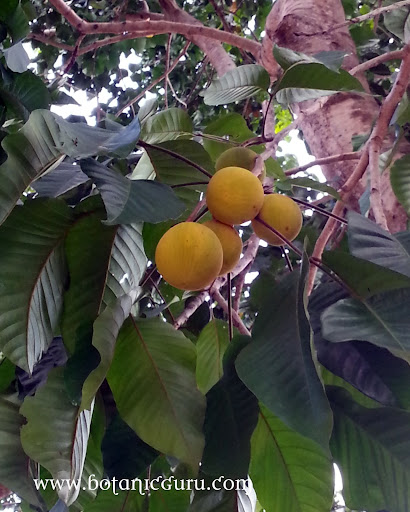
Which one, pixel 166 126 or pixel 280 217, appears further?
pixel 166 126

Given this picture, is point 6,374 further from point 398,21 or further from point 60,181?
point 398,21

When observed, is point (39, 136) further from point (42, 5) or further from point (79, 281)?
point (42, 5)

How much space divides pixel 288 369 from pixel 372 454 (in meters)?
0.19

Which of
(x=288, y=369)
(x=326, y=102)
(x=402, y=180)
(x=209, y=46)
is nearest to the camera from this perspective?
(x=288, y=369)

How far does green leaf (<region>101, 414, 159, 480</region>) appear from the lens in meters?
0.84

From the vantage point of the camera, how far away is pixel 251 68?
1114 millimetres

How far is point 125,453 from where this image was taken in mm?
847

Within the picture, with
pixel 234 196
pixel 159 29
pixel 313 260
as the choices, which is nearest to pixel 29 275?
pixel 234 196

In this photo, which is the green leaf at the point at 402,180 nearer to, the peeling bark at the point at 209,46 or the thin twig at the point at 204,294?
the thin twig at the point at 204,294

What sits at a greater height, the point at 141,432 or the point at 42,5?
the point at 42,5

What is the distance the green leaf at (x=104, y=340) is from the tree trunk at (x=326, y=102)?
2.91ft

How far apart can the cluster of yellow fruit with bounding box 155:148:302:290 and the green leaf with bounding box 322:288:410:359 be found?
0.60ft

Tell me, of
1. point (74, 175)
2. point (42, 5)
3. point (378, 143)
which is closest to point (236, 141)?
point (378, 143)

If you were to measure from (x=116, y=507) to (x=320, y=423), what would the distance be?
0.54 meters
